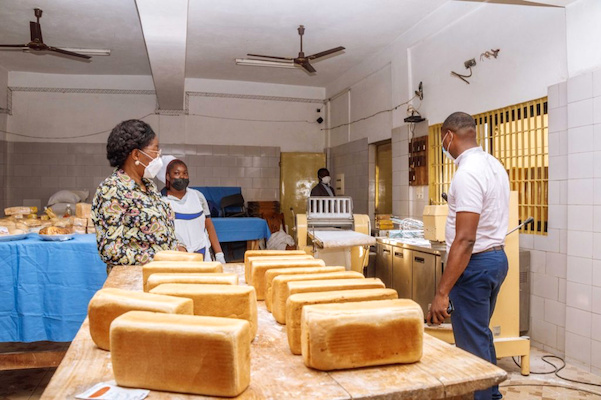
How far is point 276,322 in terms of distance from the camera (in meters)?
1.36

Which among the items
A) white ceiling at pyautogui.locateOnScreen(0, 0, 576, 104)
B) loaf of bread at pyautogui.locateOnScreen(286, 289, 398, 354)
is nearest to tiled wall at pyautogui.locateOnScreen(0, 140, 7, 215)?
white ceiling at pyautogui.locateOnScreen(0, 0, 576, 104)

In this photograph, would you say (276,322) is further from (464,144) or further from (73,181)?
(73,181)

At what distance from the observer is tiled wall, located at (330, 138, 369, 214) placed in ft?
24.3

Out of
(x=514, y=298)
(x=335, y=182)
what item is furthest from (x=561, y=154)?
(x=335, y=182)

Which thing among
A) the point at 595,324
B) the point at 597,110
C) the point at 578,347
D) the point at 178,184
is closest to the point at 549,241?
the point at 595,324

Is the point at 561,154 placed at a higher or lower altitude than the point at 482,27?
lower

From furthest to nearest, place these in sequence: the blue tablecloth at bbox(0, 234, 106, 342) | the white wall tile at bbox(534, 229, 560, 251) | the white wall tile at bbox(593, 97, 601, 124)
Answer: the white wall tile at bbox(534, 229, 560, 251), the white wall tile at bbox(593, 97, 601, 124), the blue tablecloth at bbox(0, 234, 106, 342)

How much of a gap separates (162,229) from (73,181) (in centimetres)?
693

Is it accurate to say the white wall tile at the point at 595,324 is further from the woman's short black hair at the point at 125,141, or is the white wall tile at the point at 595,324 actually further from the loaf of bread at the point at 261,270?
the woman's short black hair at the point at 125,141

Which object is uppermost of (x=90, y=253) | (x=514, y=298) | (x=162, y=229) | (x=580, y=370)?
(x=162, y=229)

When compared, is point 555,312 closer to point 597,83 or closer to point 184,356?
point 597,83

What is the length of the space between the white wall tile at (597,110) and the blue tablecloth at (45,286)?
3641mm

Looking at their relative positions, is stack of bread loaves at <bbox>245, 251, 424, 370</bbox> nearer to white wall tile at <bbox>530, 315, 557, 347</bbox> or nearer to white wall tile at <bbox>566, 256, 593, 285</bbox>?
white wall tile at <bbox>566, 256, 593, 285</bbox>

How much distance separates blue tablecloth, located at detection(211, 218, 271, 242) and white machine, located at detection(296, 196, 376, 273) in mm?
2015
